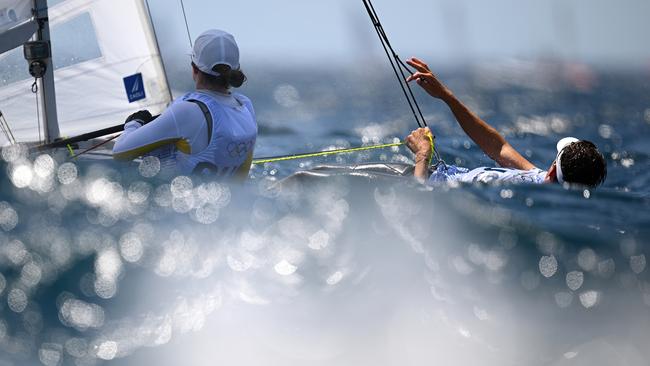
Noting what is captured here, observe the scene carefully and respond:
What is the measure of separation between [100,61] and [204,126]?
2.41 metres

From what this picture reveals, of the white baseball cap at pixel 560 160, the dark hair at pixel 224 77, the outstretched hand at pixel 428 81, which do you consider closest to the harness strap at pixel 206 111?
the dark hair at pixel 224 77

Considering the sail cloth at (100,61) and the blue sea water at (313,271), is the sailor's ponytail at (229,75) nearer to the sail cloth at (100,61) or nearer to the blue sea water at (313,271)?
the blue sea water at (313,271)

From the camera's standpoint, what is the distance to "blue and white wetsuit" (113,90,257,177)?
3787 millimetres

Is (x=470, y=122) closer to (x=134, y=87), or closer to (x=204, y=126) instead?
(x=204, y=126)

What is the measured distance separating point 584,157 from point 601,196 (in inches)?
14.7

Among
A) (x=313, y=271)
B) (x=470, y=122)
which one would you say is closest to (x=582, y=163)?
(x=470, y=122)

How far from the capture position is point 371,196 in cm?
390

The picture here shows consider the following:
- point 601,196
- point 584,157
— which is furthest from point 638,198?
point 584,157

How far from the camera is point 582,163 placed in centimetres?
389

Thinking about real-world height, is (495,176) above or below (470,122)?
below

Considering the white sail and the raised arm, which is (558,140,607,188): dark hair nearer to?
the raised arm

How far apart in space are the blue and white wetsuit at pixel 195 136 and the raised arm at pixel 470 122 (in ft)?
3.13

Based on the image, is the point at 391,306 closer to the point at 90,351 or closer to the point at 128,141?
the point at 90,351

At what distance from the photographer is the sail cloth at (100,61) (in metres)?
5.75
